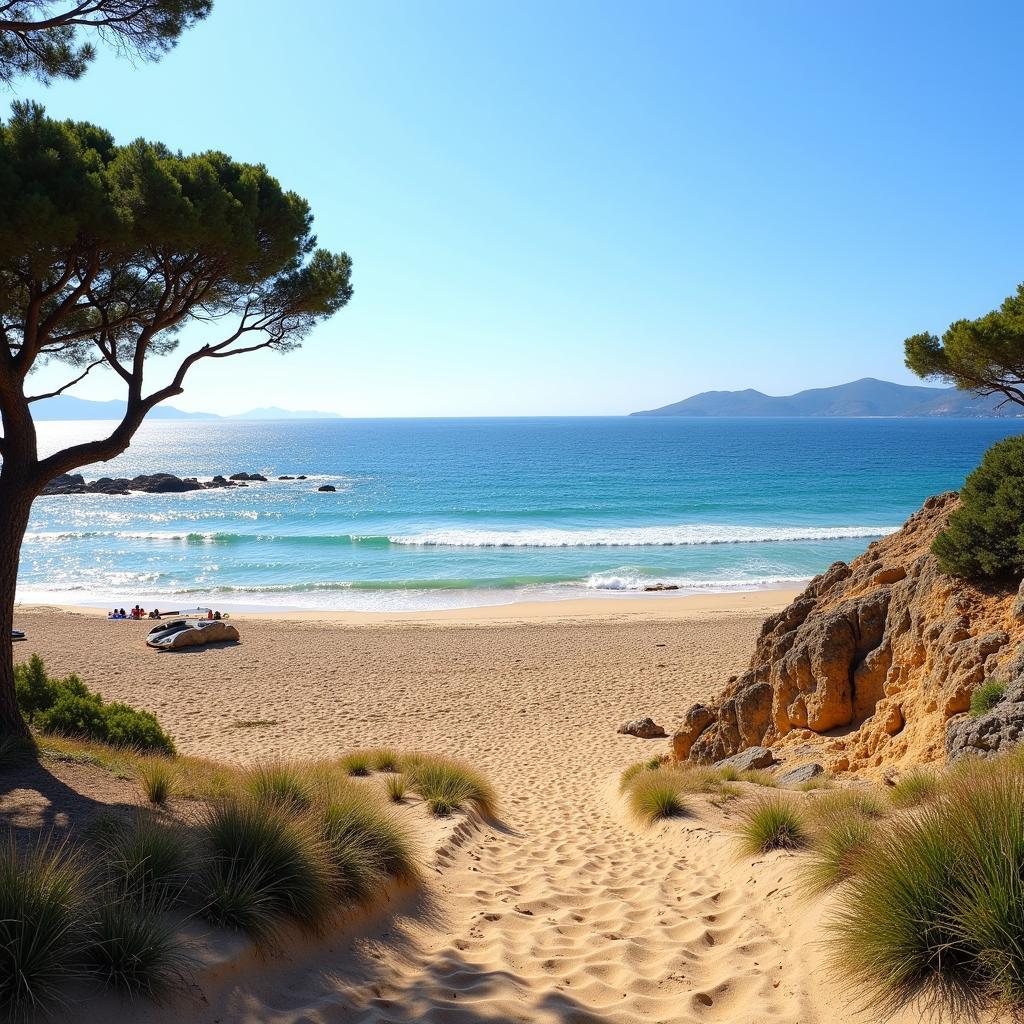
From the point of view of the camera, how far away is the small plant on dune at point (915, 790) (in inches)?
208

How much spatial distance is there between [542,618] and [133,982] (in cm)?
2464

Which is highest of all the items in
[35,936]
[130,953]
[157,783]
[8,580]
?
[8,580]

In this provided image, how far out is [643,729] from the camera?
1434 centimetres

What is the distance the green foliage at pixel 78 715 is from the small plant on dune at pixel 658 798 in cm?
610

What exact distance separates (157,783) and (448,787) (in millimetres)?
2958

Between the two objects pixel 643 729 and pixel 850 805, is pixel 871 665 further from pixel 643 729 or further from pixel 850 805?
pixel 643 729

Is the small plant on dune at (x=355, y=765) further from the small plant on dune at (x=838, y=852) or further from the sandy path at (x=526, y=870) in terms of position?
the small plant on dune at (x=838, y=852)

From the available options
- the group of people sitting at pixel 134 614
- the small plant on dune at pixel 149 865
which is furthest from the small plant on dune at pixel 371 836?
the group of people sitting at pixel 134 614

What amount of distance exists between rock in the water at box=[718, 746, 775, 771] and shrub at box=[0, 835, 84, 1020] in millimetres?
7684

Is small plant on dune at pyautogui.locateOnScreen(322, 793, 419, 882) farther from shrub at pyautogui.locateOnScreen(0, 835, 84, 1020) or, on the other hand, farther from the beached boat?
the beached boat

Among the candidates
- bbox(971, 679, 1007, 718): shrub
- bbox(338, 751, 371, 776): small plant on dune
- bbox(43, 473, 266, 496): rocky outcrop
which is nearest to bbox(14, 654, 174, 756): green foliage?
bbox(338, 751, 371, 776): small plant on dune

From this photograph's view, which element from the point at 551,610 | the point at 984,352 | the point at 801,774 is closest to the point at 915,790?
the point at 801,774

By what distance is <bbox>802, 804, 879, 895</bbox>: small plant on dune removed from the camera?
4457 millimetres

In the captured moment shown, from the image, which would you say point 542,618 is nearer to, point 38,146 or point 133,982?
point 38,146
